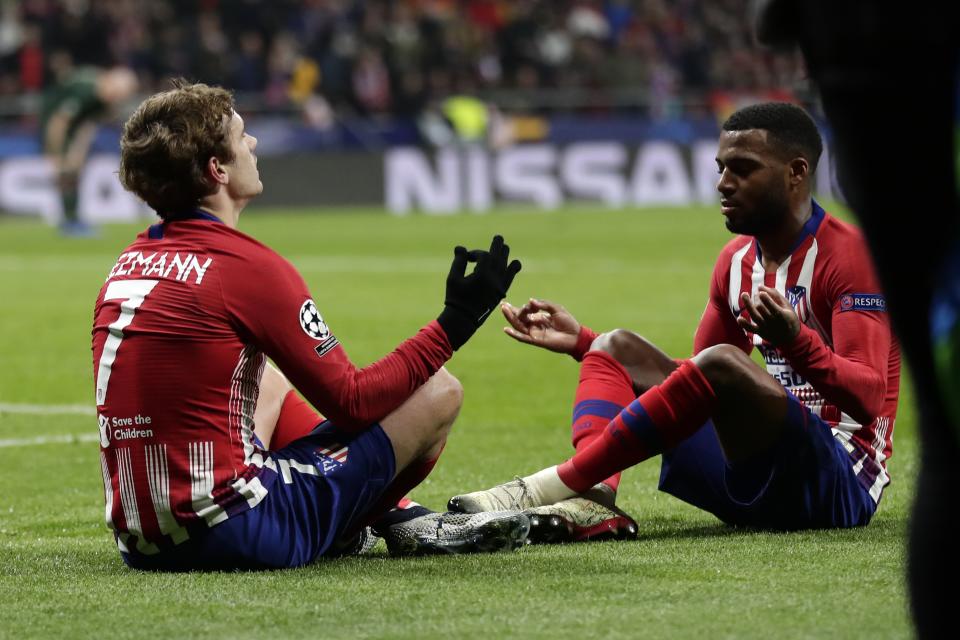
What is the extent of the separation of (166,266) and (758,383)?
1503 mm

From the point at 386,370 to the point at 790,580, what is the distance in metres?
1.09

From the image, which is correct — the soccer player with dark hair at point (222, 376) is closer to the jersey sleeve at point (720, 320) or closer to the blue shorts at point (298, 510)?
the blue shorts at point (298, 510)

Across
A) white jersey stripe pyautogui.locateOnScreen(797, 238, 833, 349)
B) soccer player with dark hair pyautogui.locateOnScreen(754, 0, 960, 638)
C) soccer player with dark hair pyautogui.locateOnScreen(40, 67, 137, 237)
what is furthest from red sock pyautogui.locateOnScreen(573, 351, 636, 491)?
soccer player with dark hair pyautogui.locateOnScreen(40, 67, 137, 237)

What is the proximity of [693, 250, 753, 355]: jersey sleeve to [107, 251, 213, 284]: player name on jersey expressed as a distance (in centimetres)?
170

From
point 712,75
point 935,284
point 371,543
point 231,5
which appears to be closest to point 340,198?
point 231,5

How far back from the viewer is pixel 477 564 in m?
4.07

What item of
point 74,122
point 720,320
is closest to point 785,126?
point 720,320

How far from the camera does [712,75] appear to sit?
98.8ft

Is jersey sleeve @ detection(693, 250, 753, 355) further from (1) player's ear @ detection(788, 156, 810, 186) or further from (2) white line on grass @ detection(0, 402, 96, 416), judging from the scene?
(2) white line on grass @ detection(0, 402, 96, 416)

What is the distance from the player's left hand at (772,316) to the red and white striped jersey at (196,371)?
36.5 inches

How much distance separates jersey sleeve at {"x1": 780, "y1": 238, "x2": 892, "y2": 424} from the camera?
418 centimetres

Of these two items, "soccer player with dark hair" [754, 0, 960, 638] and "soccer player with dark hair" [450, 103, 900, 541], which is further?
"soccer player with dark hair" [450, 103, 900, 541]

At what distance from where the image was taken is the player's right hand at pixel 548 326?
489 cm

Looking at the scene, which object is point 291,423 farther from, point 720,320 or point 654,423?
point 720,320
